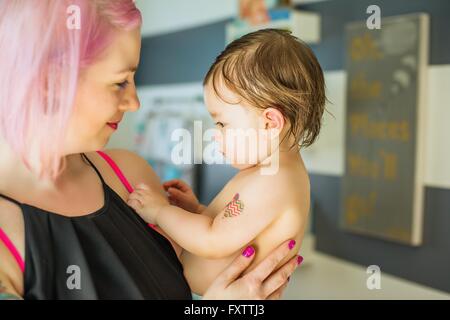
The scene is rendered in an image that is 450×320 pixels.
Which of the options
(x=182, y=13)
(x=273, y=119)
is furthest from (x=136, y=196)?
(x=182, y=13)

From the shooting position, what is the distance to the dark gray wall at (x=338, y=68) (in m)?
1.74

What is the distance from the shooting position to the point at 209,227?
2.42ft

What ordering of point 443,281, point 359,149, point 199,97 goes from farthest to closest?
1. point 199,97
2. point 359,149
3. point 443,281

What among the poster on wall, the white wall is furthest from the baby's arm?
the white wall

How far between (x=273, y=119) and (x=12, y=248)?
0.38 metres

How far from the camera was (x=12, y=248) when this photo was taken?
1.94 feet

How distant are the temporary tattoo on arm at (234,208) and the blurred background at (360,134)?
38.2 inches

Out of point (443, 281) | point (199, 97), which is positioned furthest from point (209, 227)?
point (199, 97)

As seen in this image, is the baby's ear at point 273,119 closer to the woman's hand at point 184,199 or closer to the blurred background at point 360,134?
the woman's hand at point 184,199

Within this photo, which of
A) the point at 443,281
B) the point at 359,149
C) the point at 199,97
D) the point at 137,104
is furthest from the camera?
the point at 199,97

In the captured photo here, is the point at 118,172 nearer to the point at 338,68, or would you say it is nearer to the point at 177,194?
the point at 177,194

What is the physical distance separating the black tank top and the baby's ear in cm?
24

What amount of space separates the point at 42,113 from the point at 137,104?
129 millimetres
